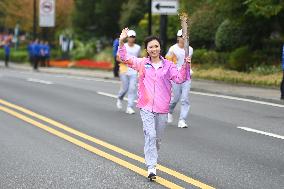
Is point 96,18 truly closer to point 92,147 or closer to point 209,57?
point 209,57

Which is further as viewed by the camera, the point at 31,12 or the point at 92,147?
the point at 31,12

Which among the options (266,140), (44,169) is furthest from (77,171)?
(266,140)

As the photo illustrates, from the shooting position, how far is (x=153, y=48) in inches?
312

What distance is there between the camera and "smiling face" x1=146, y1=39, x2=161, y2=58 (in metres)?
7.91

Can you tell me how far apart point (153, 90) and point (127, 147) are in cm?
243

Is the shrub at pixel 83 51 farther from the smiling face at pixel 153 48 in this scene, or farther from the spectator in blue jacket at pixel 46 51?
the smiling face at pixel 153 48

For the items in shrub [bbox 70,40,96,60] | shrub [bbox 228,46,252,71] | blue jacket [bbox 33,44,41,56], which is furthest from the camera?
shrub [bbox 70,40,96,60]

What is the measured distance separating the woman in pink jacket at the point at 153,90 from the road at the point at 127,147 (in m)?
0.45

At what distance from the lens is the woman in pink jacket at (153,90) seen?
794cm

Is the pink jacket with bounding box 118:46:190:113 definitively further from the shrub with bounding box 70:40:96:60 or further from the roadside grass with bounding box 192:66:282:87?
the shrub with bounding box 70:40:96:60

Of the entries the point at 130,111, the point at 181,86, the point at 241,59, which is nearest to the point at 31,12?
the point at 241,59

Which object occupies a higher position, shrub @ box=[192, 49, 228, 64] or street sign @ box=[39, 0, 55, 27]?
street sign @ box=[39, 0, 55, 27]

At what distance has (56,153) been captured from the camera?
9703 millimetres

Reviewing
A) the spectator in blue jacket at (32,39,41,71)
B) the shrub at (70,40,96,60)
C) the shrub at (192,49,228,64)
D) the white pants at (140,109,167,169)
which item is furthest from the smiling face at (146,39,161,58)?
the shrub at (70,40,96,60)
